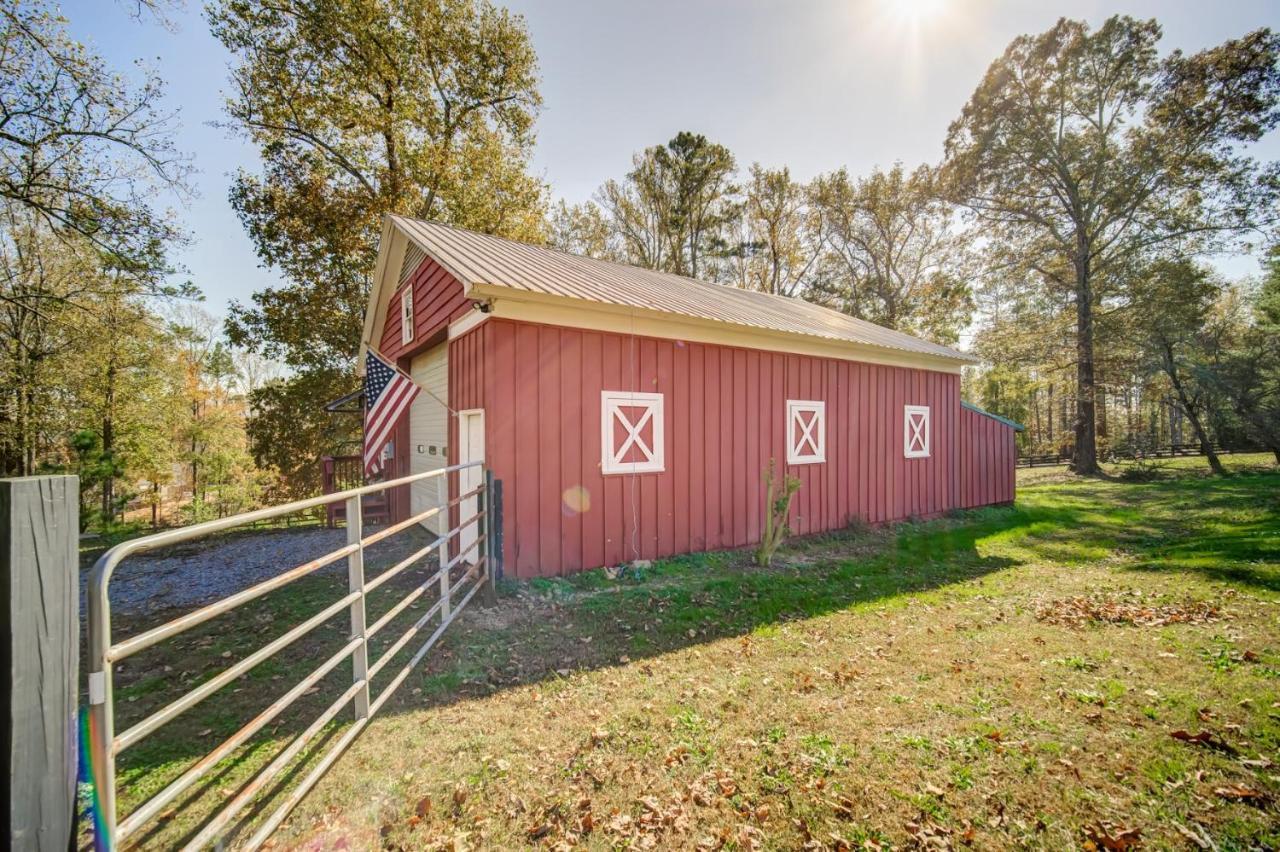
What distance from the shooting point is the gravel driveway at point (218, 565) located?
5.89m

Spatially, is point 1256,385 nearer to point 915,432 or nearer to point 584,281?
point 915,432

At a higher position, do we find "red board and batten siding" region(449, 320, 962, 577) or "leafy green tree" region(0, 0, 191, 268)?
"leafy green tree" region(0, 0, 191, 268)

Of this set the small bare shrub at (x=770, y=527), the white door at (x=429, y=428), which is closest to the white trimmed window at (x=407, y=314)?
the white door at (x=429, y=428)

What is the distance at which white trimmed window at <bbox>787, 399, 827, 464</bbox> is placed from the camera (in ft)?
28.3

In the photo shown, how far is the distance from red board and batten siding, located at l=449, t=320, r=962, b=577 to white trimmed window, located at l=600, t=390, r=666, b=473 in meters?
0.12

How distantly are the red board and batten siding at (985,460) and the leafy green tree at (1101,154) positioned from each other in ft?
27.3

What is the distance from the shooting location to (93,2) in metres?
7.52

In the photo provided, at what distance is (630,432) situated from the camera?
6.82 metres

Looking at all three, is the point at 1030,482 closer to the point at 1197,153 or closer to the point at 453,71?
the point at 1197,153

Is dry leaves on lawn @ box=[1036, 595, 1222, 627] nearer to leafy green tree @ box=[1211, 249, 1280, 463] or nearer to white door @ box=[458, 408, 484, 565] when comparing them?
white door @ box=[458, 408, 484, 565]

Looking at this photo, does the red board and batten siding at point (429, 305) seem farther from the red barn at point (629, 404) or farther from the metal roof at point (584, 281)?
the metal roof at point (584, 281)

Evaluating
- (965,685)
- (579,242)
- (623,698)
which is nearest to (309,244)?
(579,242)

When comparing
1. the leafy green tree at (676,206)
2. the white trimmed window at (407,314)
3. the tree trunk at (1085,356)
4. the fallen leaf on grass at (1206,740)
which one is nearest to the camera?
the fallen leaf on grass at (1206,740)

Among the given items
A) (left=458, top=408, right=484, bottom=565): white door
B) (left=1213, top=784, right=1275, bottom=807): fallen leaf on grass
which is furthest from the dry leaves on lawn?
(left=458, top=408, right=484, bottom=565): white door
